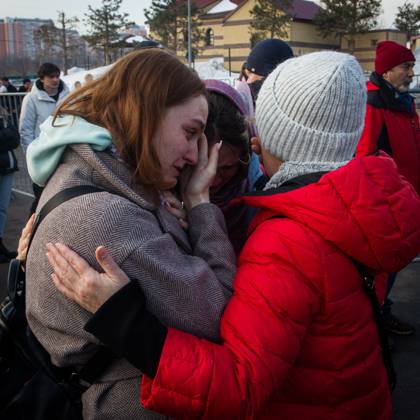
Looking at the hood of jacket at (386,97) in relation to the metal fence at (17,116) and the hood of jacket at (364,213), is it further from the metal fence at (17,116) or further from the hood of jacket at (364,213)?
the metal fence at (17,116)

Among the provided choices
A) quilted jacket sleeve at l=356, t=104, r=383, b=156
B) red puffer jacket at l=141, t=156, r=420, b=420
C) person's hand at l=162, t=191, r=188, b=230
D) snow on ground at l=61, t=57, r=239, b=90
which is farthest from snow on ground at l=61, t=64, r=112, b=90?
quilted jacket sleeve at l=356, t=104, r=383, b=156

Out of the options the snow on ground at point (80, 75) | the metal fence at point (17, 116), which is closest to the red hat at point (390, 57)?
the snow on ground at point (80, 75)

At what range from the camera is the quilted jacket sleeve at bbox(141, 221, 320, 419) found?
3.79ft

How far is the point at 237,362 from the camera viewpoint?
47.1 inches

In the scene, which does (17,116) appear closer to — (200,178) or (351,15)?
(200,178)

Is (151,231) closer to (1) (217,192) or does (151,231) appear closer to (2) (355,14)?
(1) (217,192)

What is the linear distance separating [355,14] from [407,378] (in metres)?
49.9

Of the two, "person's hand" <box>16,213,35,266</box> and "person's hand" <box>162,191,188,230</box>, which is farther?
"person's hand" <box>16,213,35,266</box>

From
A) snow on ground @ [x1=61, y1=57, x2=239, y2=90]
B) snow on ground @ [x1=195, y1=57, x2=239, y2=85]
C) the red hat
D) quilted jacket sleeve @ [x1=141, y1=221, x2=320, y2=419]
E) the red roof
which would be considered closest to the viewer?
quilted jacket sleeve @ [x1=141, y1=221, x2=320, y2=419]

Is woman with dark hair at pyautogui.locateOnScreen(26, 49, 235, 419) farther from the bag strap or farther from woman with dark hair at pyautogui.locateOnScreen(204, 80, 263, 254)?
woman with dark hair at pyautogui.locateOnScreen(204, 80, 263, 254)

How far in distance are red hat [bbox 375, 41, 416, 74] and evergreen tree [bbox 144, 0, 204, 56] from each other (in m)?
48.0

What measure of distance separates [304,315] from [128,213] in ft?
1.66

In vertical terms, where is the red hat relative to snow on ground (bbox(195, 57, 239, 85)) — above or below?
below

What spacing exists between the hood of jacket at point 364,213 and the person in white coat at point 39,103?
5415 millimetres
